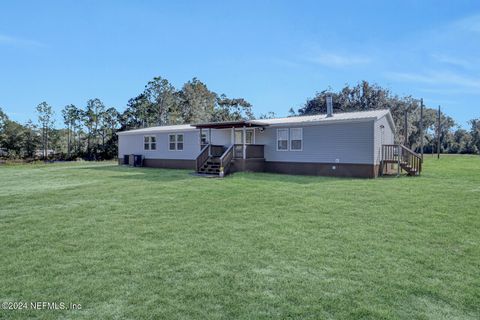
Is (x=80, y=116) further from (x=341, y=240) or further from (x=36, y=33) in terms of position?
(x=341, y=240)

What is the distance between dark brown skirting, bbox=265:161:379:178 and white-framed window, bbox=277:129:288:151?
2.62 ft

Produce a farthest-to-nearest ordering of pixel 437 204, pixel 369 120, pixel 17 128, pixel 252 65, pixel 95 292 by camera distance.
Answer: pixel 17 128, pixel 252 65, pixel 369 120, pixel 437 204, pixel 95 292

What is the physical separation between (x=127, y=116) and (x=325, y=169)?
2843 centimetres

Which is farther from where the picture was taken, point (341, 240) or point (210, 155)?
point (210, 155)

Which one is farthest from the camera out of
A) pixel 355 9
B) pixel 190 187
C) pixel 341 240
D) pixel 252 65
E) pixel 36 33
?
pixel 252 65

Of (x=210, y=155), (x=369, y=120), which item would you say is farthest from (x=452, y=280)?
(x=210, y=155)

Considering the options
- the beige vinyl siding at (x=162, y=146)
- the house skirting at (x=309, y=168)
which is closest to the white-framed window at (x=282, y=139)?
the house skirting at (x=309, y=168)

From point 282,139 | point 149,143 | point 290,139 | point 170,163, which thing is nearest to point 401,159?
point 290,139

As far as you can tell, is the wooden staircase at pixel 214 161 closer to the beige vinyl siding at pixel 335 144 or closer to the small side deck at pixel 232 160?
the small side deck at pixel 232 160

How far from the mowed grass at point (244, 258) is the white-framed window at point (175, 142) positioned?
527 inches

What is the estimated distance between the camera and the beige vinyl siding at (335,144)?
14742 millimetres

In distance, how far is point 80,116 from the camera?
37938 mm

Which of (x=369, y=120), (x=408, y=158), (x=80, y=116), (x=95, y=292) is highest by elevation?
(x=80, y=116)

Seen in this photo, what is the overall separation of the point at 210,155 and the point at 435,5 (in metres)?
11.7
